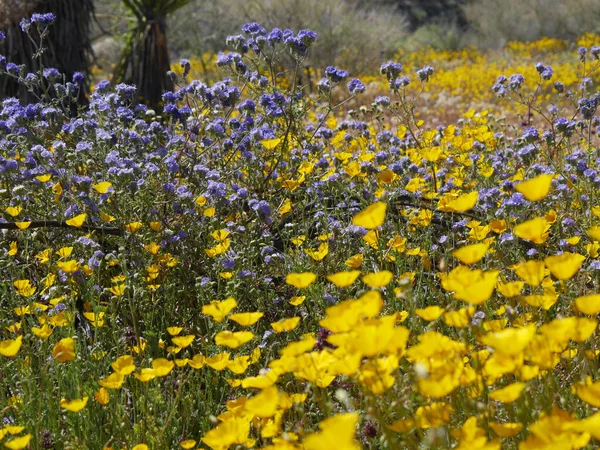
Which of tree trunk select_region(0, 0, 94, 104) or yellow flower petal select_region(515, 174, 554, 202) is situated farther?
tree trunk select_region(0, 0, 94, 104)

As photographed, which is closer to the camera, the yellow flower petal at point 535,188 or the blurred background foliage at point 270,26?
the yellow flower petal at point 535,188

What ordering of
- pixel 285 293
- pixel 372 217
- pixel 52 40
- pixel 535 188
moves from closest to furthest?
pixel 535 188, pixel 372 217, pixel 285 293, pixel 52 40

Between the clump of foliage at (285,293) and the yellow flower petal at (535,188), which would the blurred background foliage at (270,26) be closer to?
the clump of foliage at (285,293)

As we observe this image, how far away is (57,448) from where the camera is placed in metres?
2.22

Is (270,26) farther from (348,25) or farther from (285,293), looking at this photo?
(285,293)

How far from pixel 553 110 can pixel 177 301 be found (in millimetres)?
2495

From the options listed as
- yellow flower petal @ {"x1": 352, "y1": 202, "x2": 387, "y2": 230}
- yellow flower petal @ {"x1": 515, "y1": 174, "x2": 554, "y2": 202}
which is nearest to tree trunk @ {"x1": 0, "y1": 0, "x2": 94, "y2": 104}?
yellow flower petal @ {"x1": 352, "y1": 202, "x2": 387, "y2": 230}

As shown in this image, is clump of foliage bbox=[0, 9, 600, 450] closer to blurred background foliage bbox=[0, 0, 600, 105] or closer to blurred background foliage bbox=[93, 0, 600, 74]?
blurred background foliage bbox=[0, 0, 600, 105]

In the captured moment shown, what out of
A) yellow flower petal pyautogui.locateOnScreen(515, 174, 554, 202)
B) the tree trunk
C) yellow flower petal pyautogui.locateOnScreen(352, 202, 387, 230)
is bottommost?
the tree trunk

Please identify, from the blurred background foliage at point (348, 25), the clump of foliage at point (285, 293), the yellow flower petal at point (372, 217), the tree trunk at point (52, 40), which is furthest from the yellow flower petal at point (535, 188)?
the blurred background foliage at point (348, 25)

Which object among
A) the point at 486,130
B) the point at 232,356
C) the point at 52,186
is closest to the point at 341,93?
the point at 486,130

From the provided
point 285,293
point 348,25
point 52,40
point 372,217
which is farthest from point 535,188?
point 348,25

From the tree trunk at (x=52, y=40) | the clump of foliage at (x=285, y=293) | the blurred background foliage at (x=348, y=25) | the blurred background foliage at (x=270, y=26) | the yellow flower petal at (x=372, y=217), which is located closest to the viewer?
the clump of foliage at (x=285, y=293)

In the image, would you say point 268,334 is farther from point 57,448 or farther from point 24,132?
point 24,132
